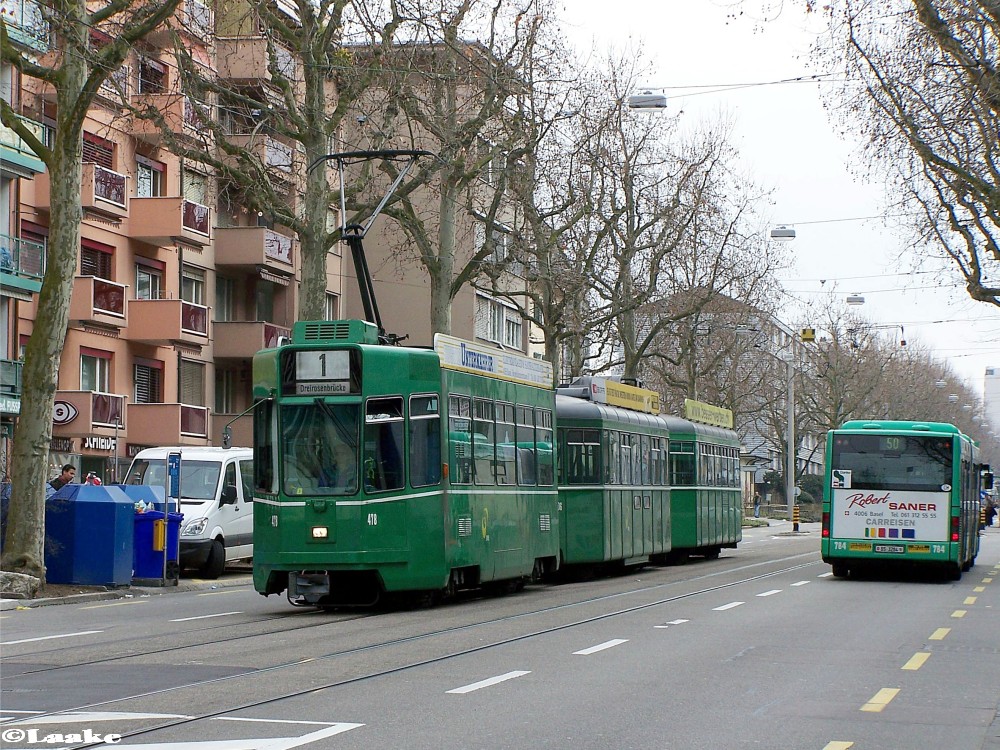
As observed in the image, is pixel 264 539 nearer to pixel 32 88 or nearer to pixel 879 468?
pixel 879 468

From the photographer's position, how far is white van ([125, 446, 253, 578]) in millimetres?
26562

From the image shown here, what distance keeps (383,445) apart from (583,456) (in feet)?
27.0

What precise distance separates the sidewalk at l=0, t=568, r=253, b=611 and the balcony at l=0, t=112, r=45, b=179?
1341 centimetres

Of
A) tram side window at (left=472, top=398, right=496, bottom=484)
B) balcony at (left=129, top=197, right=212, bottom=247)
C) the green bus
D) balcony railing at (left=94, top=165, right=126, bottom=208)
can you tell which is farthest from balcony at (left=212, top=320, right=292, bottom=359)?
tram side window at (left=472, top=398, right=496, bottom=484)

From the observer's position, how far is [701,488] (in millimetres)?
33469

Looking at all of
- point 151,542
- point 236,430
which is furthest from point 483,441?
point 236,430

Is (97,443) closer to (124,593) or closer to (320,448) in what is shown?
(124,593)

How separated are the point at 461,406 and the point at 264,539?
9.75 ft

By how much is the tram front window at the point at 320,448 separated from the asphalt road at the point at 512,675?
1487mm

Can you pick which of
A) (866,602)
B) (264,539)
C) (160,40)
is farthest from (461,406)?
(160,40)

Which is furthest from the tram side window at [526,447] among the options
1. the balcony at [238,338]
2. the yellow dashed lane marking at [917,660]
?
the balcony at [238,338]

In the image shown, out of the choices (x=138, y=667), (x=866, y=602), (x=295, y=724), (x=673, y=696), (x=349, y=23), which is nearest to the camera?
(x=295, y=724)

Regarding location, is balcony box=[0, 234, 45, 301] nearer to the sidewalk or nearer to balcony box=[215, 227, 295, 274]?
balcony box=[215, 227, 295, 274]

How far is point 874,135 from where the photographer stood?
32.2 metres
